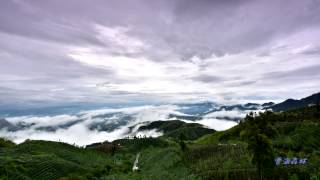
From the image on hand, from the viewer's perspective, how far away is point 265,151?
2453 inches

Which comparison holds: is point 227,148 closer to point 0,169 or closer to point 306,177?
point 306,177

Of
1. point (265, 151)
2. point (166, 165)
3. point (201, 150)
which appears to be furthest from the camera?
point (201, 150)

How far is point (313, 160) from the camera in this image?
73938mm

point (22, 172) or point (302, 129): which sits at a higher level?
point (302, 129)

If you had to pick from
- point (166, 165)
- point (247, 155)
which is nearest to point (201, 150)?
point (166, 165)

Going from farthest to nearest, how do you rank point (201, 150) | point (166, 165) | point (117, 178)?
point (201, 150) → point (166, 165) → point (117, 178)

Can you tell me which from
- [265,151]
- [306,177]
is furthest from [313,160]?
[265,151]

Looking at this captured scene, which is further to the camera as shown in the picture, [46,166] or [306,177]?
[46,166]

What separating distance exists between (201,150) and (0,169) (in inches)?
2374

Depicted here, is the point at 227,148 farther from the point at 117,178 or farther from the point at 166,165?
the point at 117,178

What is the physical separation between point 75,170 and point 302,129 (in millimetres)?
77915

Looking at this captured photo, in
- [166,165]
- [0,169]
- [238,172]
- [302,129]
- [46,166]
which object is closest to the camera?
[238,172]

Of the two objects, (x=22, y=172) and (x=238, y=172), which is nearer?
(x=238, y=172)

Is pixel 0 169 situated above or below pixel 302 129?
below
